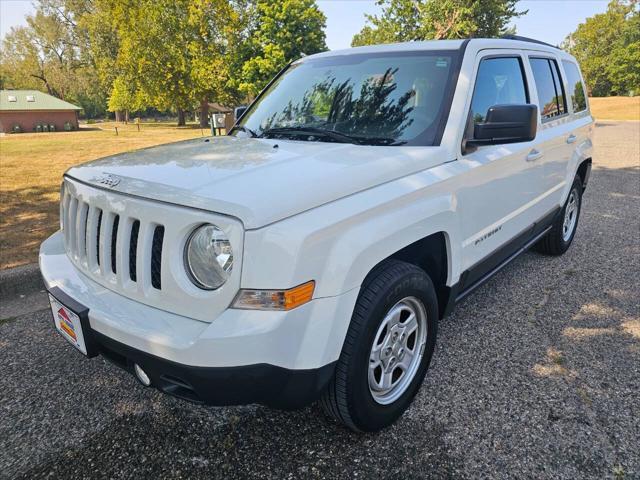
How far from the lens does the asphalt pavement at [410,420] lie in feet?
6.75

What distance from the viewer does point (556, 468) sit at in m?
2.02

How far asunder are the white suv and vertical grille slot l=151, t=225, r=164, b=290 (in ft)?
0.04

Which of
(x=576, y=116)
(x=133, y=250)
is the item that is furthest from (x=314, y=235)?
(x=576, y=116)

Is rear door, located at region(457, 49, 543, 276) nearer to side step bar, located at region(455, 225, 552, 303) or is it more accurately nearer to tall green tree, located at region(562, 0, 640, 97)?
side step bar, located at region(455, 225, 552, 303)

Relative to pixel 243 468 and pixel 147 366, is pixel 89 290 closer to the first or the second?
pixel 147 366

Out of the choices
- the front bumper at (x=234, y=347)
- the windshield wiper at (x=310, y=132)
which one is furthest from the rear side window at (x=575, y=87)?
the front bumper at (x=234, y=347)

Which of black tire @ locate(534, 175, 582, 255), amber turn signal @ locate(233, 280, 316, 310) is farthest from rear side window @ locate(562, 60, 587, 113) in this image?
amber turn signal @ locate(233, 280, 316, 310)

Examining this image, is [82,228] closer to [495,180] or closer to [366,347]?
[366,347]

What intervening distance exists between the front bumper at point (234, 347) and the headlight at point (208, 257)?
15 centimetres

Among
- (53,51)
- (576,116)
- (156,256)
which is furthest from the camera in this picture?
(53,51)

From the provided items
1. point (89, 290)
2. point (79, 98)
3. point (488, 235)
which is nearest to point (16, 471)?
point (89, 290)

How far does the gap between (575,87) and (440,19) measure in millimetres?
19639

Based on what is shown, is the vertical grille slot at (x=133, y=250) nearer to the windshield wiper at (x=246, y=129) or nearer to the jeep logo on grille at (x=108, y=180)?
the jeep logo on grille at (x=108, y=180)

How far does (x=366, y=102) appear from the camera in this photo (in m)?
2.76
